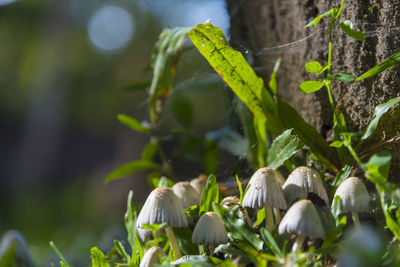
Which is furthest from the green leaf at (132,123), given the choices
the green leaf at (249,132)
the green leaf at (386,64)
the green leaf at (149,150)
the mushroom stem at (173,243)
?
the green leaf at (386,64)

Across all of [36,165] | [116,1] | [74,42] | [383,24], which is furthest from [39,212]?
[116,1]

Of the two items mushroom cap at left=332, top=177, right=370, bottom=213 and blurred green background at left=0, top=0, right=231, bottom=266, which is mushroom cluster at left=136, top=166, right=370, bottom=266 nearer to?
mushroom cap at left=332, top=177, right=370, bottom=213

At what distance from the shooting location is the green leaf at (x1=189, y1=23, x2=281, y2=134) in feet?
2.67

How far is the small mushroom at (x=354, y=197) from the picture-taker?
1.99 feet

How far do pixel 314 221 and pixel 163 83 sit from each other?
639mm

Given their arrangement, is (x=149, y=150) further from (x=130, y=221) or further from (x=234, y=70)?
(x=234, y=70)

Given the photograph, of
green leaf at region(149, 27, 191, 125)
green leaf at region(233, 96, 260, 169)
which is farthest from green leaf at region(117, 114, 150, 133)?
green leaf at region(233, 96, 260, 169)

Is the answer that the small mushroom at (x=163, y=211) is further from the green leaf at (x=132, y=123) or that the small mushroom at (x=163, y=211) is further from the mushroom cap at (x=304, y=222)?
the green leaf at (x=132, y=123)

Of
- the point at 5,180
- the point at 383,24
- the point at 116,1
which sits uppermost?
the point at 116,1

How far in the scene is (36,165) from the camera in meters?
10.4

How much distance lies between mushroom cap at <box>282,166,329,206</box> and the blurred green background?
18.8ft

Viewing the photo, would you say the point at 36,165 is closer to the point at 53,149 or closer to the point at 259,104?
the point at 53,149

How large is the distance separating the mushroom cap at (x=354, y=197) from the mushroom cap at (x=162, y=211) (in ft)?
0.90

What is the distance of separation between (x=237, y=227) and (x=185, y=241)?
141mm
